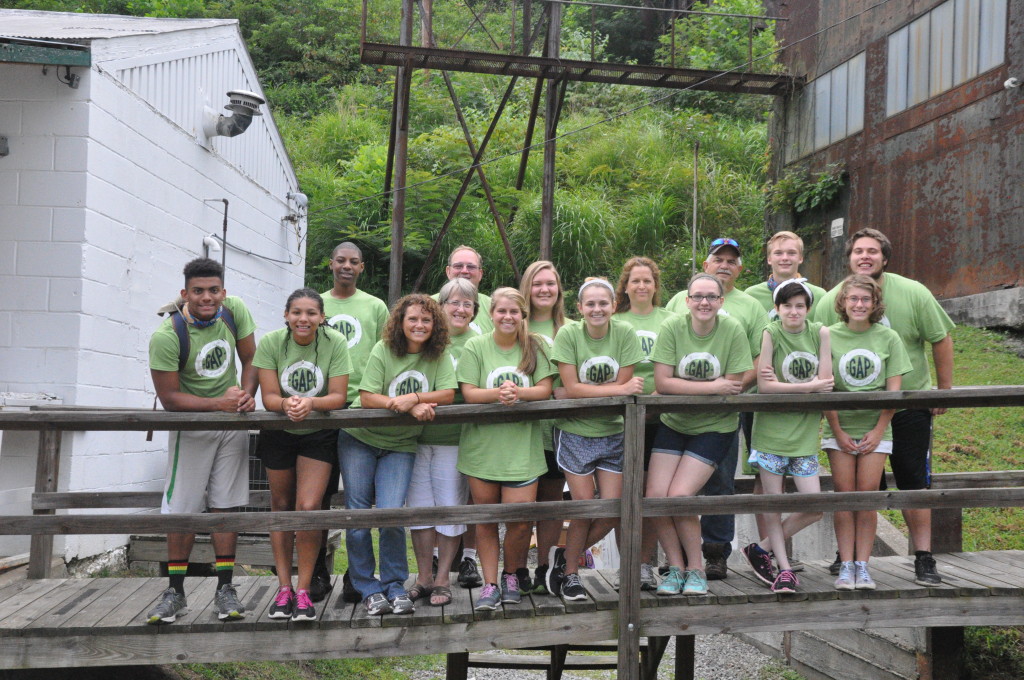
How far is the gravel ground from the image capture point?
774cm

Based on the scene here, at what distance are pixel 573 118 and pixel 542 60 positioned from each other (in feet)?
40.4

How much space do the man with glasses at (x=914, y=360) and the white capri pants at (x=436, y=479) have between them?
83.0 inches

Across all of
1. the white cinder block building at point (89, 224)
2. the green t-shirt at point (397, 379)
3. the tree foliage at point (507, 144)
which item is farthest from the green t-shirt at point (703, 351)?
the tree foliage at point (507, 144)

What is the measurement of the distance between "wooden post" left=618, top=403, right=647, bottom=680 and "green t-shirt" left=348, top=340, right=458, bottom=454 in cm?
91

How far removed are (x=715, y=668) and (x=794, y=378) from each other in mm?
4286

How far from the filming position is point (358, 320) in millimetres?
5117

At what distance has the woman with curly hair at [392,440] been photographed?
4.39m

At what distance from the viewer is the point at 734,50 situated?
2395 cm

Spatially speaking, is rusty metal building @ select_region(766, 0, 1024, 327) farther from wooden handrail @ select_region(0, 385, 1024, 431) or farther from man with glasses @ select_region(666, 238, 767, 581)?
wooden handrail @ select_region(0, 385, 1024, 431)

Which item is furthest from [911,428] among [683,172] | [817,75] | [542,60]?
[683,172]

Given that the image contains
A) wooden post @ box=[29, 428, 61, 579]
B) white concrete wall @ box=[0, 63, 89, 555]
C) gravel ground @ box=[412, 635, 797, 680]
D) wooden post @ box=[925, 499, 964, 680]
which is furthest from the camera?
gravel ground @ box=[412, 635, 797, 680]

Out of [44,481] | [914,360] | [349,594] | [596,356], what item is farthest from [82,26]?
[914,360]

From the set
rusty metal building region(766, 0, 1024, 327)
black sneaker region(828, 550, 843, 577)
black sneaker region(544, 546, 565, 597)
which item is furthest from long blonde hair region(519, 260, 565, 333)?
rusty metal building region(766, 0, 1024, 327)

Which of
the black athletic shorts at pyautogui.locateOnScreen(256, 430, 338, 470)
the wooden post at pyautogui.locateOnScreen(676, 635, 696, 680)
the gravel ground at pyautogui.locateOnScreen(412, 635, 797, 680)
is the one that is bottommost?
the gravel ground at pyautogui.locateOnScreen(412, 635, 797, 680)
